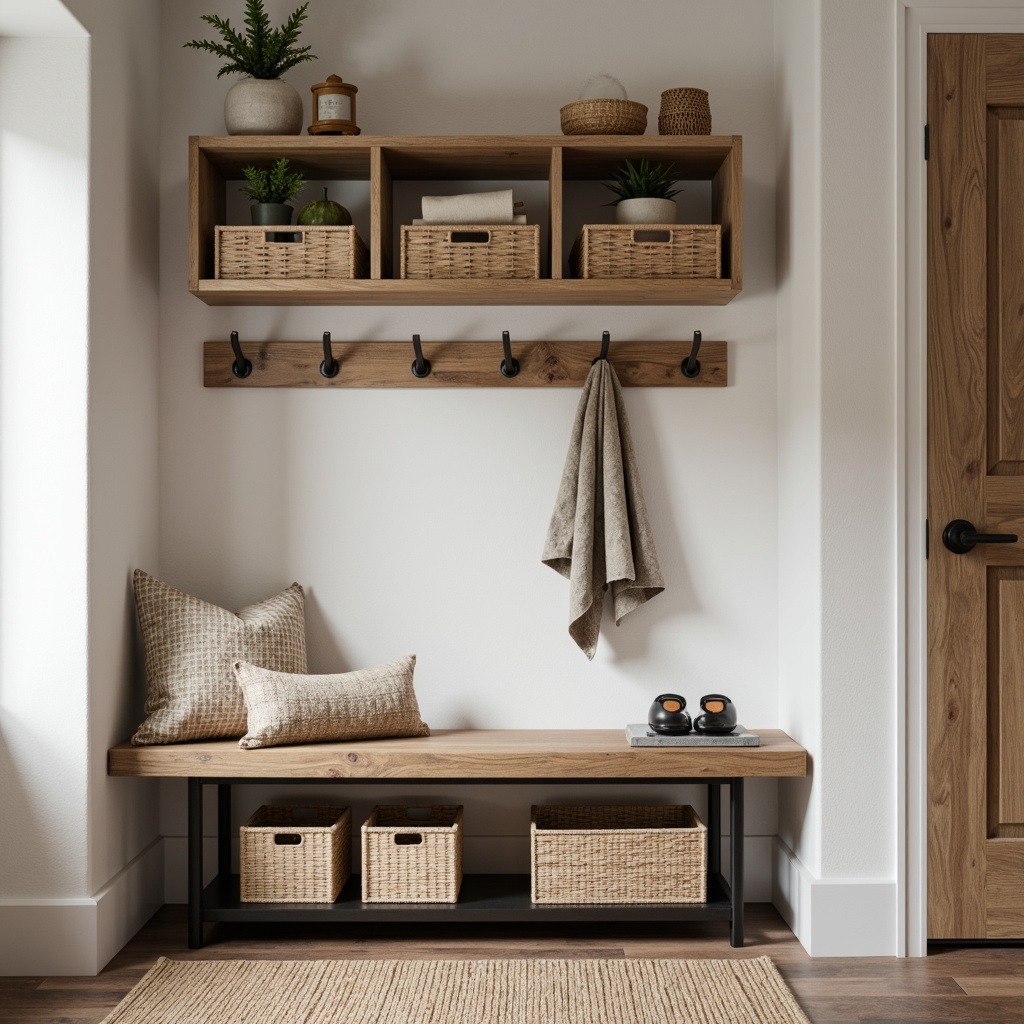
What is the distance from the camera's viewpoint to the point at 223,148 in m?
2.55

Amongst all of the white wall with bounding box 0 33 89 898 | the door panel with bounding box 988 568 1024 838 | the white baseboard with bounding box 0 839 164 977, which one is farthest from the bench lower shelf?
the door panel with bounding box 988 568 1024 838

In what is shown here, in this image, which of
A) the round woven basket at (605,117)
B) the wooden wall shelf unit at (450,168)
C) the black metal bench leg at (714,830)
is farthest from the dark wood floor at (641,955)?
the round woven basket at (605,117)

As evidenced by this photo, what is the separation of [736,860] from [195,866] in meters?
1.24

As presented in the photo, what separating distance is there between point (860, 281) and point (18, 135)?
6.18 ft

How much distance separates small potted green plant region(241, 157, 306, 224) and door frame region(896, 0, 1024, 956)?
4.67ft

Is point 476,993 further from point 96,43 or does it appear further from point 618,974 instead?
point 96,43

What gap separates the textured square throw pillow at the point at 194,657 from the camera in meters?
2.49

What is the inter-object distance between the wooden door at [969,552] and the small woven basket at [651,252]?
0.50m

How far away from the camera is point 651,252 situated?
8.43ft

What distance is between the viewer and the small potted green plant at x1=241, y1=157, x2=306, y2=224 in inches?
102

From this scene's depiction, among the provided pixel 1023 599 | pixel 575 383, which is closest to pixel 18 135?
pixel 575 383

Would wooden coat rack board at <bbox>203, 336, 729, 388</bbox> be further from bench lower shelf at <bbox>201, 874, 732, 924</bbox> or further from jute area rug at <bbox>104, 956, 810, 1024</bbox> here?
jute area rug at <bbox>104, 956, 810, 1024</bbox>

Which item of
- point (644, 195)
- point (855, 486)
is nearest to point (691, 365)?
point (644, 195)

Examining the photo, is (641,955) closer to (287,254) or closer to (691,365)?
(691,365)
